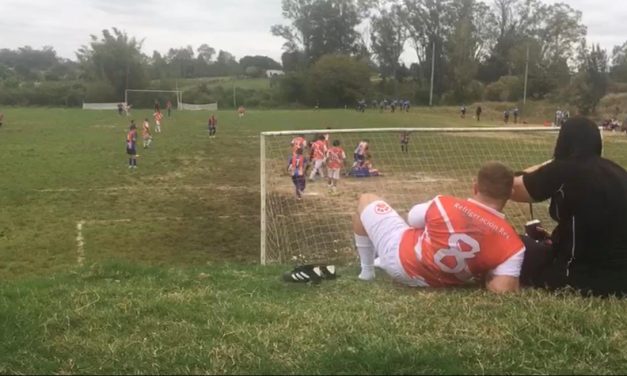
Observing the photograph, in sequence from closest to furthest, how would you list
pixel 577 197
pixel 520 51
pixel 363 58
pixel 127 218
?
pixel 577 197
pixel 127 218
pixel 520 51
pixel 363 58

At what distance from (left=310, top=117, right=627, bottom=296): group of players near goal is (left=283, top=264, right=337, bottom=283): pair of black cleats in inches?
33.5

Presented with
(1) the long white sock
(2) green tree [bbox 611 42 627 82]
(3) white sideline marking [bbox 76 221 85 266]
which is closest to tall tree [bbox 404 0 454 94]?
(2) green tree [bbox 611 42 627 82]

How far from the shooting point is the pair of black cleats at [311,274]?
16.6 ft

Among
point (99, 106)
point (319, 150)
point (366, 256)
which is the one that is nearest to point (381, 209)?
point (366, 256)

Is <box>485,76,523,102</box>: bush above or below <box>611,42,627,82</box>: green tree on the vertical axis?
below

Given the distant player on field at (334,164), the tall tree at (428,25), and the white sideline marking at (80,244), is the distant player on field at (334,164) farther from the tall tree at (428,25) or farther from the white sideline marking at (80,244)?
the tall tree at (428,25)

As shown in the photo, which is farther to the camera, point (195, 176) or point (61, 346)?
point (195, 176)

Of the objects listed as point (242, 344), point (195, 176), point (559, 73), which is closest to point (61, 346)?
point (242, 344)

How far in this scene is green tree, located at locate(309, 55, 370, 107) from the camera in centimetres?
8806

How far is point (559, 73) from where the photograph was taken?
3123 inches

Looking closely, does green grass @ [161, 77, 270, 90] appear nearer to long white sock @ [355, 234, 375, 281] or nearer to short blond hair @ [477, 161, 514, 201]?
long white sock @ [355, 234, 375, 281]

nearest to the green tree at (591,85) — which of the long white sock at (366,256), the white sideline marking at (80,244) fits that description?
the white sideline marking at (80,244)

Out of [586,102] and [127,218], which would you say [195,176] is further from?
[586,102]

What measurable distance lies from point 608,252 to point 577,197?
16.9 inches
